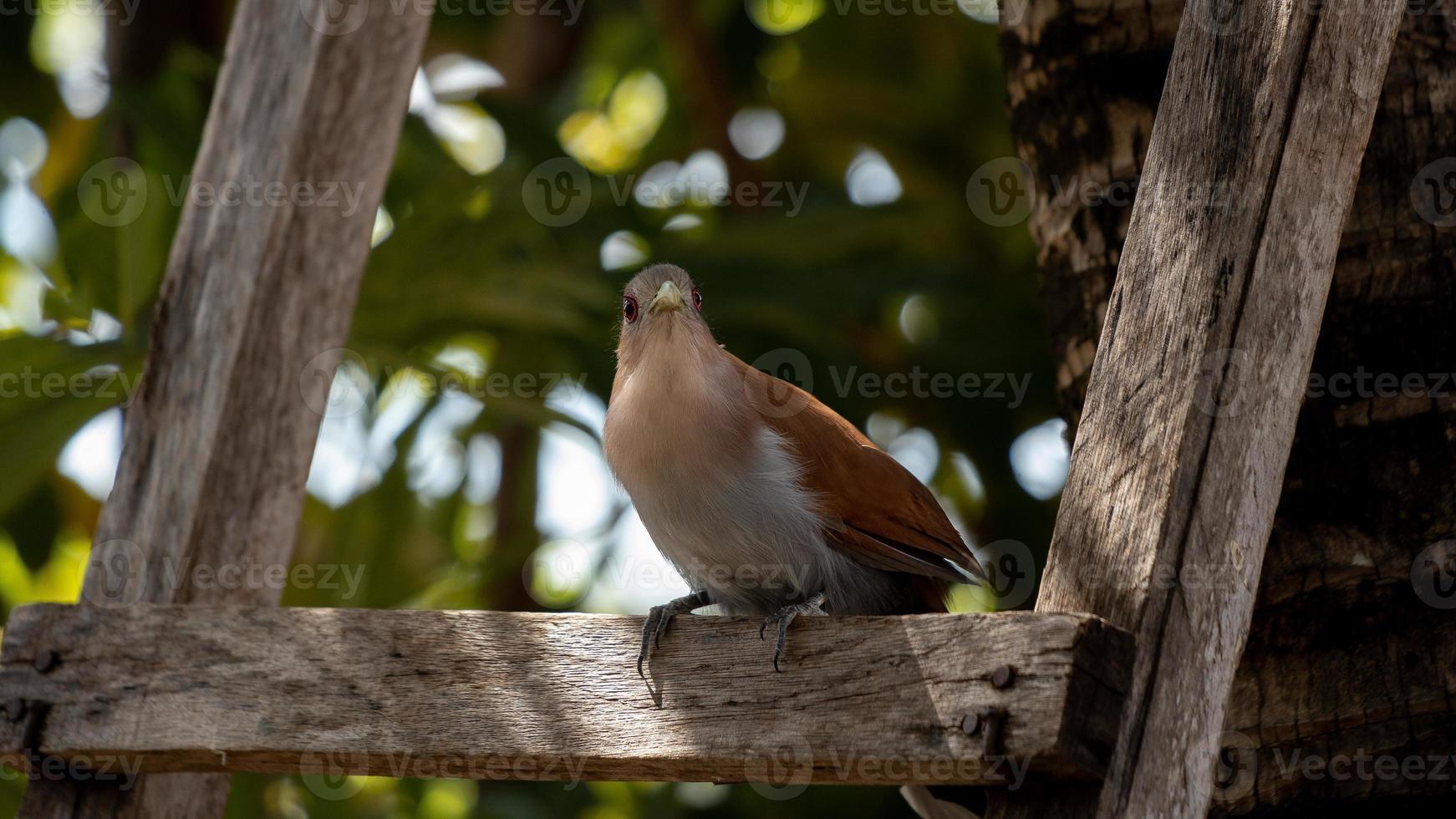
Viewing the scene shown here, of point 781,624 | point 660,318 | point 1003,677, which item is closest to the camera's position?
point 1003,677

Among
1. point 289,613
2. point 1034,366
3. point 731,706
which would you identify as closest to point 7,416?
point 289,613

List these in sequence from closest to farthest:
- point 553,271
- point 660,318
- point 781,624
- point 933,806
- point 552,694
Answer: point 781,624 < point 552,694 < point 933,806 < point 660,318 < point 553,271

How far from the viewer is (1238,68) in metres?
1.92

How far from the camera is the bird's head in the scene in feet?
8.92

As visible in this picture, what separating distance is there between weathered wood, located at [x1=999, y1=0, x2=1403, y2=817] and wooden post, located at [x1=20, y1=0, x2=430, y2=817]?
5.85 ft

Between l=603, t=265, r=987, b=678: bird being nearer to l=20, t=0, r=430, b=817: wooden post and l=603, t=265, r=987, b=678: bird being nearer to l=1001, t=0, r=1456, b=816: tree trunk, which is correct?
l=1001, t=0, r=1456, b=816: tree trunk

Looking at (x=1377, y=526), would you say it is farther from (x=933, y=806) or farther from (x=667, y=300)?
(x=667, y=300)

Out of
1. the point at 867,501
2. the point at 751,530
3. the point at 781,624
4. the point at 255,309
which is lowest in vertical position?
the point at 781,624

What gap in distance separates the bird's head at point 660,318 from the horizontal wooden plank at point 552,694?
0.73m

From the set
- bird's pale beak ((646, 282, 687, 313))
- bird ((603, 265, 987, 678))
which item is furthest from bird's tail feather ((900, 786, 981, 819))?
bird's pale beak ((646, 282, 687, 313))

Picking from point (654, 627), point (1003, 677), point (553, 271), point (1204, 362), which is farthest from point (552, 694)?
point (553, 271)

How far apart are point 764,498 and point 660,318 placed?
520 mm

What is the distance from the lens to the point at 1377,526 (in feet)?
7.73

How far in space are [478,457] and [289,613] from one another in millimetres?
3643
